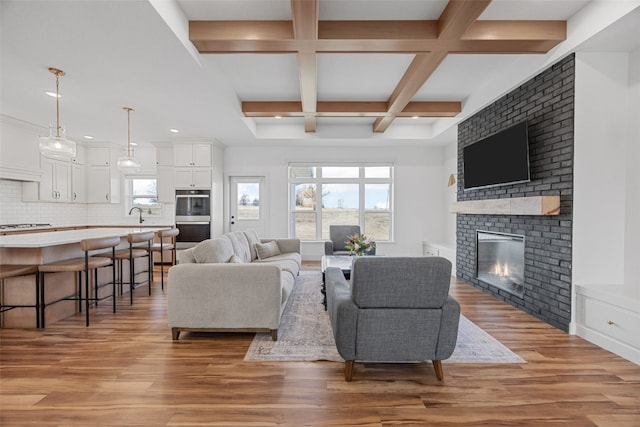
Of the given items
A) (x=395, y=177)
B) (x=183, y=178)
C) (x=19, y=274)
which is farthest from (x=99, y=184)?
(x=395, y=177)

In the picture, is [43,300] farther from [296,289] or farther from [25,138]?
[25,138]

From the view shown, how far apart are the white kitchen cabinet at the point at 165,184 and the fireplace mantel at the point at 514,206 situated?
216 inches

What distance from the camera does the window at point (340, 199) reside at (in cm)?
706

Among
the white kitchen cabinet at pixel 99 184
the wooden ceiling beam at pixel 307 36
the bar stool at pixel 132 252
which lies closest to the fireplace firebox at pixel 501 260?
the wooden ceiling beam at pixel 307 36

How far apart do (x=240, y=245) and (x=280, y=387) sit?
2415mm

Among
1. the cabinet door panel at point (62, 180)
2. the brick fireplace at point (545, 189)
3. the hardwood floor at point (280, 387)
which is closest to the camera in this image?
the hardwood floor at point (280, 387)

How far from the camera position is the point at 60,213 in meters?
6.32

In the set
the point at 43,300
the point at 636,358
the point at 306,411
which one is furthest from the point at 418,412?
the point at 43,300

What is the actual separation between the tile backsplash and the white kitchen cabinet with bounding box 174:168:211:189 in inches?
34.7

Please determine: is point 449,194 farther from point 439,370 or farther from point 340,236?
point 439,370

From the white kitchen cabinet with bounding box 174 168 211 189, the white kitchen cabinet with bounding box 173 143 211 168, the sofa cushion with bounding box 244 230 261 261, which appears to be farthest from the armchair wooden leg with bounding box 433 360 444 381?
the white kitchen cabinet with bounding box 173 143 211 168

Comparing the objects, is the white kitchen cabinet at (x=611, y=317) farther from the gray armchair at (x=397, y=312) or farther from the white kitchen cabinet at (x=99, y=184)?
the white kitchen cabinet at (x=99, y=184)

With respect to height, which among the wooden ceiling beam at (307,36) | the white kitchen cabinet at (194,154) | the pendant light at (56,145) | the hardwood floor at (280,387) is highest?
the wooden ceiling beam at (307,36)

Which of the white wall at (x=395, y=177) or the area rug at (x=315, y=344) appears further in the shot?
the white wall at (x=395, y=177)
